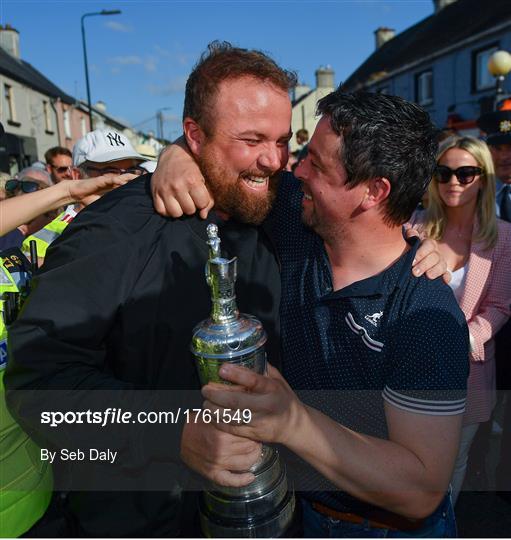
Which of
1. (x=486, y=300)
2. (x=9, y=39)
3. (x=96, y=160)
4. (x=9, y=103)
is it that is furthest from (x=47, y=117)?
(x=486, y=300)

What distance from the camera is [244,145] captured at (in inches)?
71.7

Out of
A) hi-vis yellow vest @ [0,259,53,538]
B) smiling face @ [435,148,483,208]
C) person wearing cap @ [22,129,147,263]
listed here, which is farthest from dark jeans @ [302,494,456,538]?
person wearing cap @ [22,129,147,263]

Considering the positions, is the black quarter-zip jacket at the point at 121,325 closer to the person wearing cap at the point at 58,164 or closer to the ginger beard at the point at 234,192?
the ginger beard at the point at 234,192

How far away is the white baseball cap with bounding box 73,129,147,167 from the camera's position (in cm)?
370

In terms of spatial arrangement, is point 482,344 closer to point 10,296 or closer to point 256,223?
point 256,223

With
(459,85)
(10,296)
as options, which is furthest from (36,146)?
(10,296)

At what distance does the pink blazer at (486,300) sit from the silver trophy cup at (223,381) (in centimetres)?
177

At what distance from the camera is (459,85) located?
18.7 m

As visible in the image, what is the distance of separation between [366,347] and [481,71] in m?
19.7

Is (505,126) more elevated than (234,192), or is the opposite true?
(505,126)

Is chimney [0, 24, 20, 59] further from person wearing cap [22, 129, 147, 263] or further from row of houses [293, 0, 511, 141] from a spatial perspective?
person wearing cap [22, 129, 147, 263]

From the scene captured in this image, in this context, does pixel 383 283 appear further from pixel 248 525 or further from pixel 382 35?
pixel 382 35

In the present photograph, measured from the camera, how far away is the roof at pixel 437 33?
18.1 m

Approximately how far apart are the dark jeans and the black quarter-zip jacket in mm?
555
